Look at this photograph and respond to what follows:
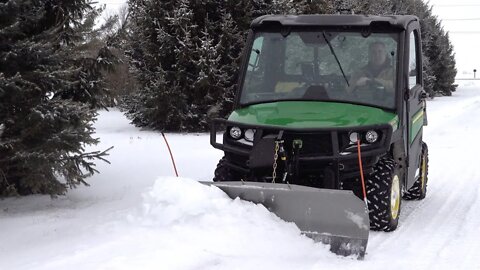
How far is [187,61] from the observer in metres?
14.1

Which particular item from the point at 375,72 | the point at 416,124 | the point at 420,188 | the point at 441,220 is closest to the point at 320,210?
the point at 375,72

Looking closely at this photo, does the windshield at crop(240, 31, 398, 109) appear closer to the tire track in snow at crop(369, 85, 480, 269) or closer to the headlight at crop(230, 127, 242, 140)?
the headlight at crop(230, 127, 242, 140)

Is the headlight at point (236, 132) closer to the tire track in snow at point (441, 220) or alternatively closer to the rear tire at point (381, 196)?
the rear tire at point (381, 196)

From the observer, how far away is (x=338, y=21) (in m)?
5.98

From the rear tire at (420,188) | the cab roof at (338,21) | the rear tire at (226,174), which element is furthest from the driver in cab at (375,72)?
the rear tire at (420,188)

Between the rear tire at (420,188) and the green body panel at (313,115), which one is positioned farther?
the rear tire at (420,188)

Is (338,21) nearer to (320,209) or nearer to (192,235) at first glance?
(320,209)

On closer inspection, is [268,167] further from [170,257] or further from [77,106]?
[77,106]

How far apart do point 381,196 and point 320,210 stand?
0.88 meters

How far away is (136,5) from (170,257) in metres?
12.3

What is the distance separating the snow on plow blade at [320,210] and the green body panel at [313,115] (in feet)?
2.34

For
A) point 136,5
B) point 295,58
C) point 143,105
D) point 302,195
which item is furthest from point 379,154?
point 136,5

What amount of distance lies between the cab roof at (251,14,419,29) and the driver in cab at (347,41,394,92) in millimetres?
227

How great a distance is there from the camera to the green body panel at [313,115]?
5273 mm
